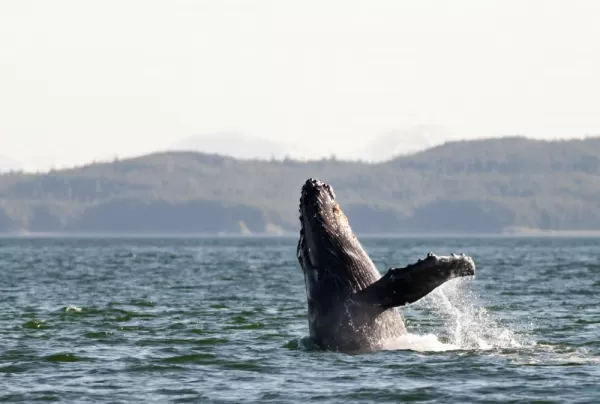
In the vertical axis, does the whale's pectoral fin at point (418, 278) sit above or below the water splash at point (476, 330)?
above

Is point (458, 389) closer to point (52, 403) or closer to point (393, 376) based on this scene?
point (393, 376)

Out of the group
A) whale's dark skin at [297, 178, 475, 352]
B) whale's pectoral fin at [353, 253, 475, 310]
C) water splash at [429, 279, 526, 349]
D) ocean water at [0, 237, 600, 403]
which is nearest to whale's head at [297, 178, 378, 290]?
whale's dark skin at [297, 178, 475, 352]

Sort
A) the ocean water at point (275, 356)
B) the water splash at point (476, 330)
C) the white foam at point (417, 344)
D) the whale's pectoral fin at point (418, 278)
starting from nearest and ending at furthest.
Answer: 1. the whale's pectoral fin at point (418, 278)
2. the ocean water at point (275, 356)
3. the white foam at point (417, 344)
4. the water splash at point (476, 330)

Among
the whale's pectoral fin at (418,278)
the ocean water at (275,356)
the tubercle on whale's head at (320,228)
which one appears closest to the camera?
the whale's pectoral fin at (418,278)

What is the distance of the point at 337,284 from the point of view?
18.0m

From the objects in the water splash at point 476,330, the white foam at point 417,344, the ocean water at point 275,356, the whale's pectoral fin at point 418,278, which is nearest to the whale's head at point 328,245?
the whale's pectoral fin at point 418,278

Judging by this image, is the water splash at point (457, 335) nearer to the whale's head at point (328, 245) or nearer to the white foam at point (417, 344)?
the white foam at point (417, 344)

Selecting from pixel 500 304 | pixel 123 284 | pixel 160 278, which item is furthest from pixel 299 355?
pixel 160 278

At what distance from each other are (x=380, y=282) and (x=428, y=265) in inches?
38.8

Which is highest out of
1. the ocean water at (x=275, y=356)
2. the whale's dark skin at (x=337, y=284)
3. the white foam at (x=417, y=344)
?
the whale's dark skin at (x=337, y=284)

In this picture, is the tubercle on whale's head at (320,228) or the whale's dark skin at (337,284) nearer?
the whale's dark skin at (337,284)

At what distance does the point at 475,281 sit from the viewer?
168ft

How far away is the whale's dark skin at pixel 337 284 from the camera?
17.9 m

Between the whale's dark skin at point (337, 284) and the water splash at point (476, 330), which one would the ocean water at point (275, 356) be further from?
the whale's dark skin at point (337, 284)
